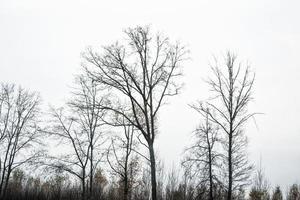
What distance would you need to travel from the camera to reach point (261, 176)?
36.2 meters

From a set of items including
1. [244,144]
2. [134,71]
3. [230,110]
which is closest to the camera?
[230,110]

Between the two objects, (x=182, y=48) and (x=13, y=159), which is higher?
(x=182, y=48)

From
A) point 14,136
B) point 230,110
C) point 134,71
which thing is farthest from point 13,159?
point 230,110

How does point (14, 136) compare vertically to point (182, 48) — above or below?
below

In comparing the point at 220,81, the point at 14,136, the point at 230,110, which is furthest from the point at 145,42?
the point at 14,136

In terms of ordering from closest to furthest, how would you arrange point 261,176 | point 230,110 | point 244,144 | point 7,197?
point 230,110, point 244,144, point 261,176, point 7,197

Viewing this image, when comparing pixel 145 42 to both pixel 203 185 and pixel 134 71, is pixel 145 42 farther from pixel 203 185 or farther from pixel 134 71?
pixel 203 185

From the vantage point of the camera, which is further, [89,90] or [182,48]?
[89,90]

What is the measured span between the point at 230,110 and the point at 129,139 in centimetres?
1116

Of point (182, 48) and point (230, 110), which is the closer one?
point (230, 110)

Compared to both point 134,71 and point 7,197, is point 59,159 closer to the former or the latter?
point 134,71

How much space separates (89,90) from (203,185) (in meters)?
13.2

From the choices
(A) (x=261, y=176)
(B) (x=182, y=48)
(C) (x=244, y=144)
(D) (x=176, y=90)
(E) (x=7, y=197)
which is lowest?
(E) (x=7, y=197)

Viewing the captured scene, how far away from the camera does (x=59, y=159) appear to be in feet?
83.3
